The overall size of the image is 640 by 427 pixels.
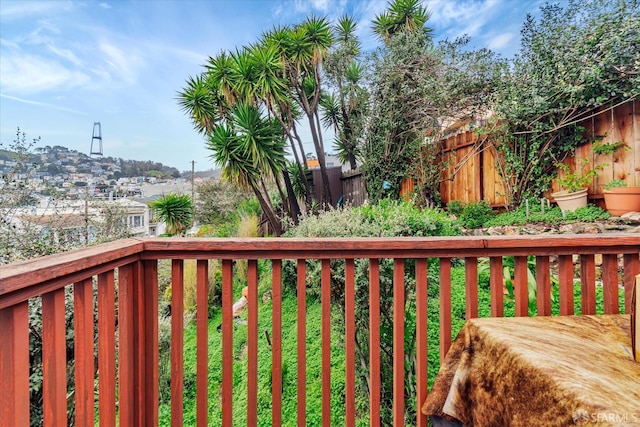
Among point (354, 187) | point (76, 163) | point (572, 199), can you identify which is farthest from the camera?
point (354, 187)

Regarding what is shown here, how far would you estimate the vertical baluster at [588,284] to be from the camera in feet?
3.76

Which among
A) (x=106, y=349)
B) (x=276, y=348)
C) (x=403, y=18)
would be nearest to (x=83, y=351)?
(x=106, y=349)

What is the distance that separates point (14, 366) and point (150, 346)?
19.3 inches

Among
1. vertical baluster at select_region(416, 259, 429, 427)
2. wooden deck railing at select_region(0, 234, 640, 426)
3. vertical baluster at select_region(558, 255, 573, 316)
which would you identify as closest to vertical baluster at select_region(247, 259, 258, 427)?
wooden deck railing at select_region(0, 234, 640, 426)

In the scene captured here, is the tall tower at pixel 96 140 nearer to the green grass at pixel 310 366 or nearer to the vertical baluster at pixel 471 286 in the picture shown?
the green grass at pixel 310 366

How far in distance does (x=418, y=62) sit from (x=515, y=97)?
2.01 metres

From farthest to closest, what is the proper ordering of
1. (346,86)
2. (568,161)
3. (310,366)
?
(346,86)
(568,161)
(310,366)

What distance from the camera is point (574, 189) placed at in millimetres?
3730

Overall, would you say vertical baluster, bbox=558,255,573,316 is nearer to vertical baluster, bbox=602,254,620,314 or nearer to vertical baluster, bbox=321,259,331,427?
vertical baluster, bbox=602,254,620,314

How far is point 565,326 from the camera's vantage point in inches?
34.9

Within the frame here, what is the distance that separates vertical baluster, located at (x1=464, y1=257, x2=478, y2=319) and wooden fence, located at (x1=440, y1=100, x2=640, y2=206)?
359cm

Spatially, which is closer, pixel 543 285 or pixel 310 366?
pixel 543 285

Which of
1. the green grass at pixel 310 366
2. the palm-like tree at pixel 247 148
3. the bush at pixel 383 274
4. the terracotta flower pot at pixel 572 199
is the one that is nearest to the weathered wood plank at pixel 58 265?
the bush at pixel 383 274

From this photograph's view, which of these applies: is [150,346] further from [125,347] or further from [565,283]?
[565,283]
